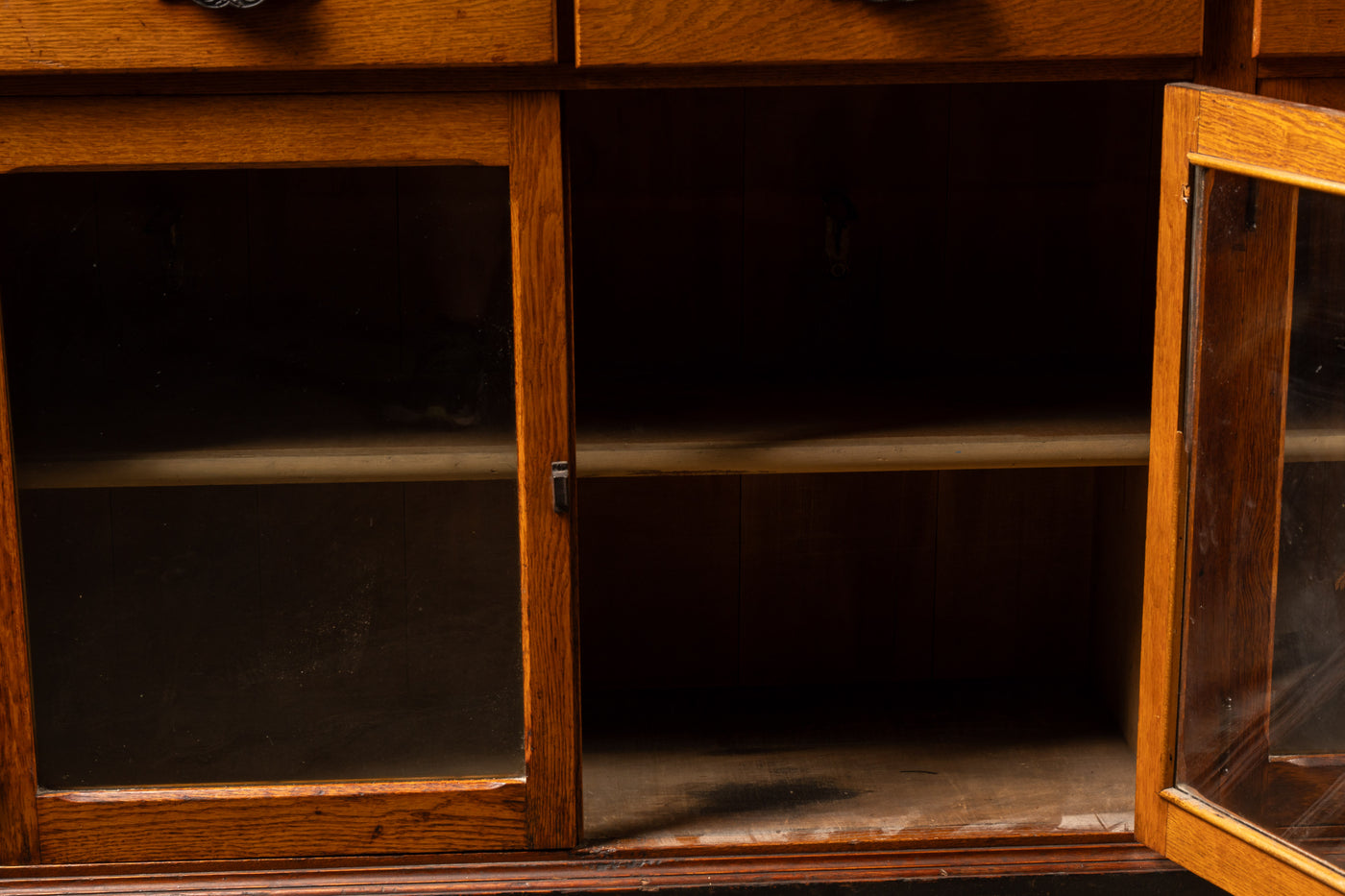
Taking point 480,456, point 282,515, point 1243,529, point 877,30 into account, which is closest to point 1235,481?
point 1243,529

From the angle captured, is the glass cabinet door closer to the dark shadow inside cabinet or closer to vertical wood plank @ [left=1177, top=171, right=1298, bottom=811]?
the dark shadow inside cabinet

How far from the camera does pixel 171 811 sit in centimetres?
103

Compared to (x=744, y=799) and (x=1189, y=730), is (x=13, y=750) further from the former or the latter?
(x=1189, y=730)

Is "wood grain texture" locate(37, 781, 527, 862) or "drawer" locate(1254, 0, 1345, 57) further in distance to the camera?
"wood grain texture" locate(37, 781, 527, 862)

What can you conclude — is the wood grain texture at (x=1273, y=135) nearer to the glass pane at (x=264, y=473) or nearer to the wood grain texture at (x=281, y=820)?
the glass pane at (x=264, y=473)

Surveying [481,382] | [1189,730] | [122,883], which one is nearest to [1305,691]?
[1189,730]

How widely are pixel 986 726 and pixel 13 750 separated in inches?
35.3

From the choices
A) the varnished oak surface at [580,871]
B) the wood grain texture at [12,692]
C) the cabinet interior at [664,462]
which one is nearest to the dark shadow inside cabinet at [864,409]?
the cabinet interior at [664,462]

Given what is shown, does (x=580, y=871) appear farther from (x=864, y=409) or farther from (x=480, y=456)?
(x=864, y=409)

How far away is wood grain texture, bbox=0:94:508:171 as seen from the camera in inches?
36.6

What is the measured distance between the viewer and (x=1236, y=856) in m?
0.94

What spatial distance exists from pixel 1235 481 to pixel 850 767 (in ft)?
1.51

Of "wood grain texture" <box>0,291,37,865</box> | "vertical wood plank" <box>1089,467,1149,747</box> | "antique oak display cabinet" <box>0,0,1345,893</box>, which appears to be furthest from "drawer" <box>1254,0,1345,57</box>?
"wood grain texture" <box>0,291,37,865</box>

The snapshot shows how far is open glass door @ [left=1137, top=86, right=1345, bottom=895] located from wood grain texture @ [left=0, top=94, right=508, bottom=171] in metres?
0.50
